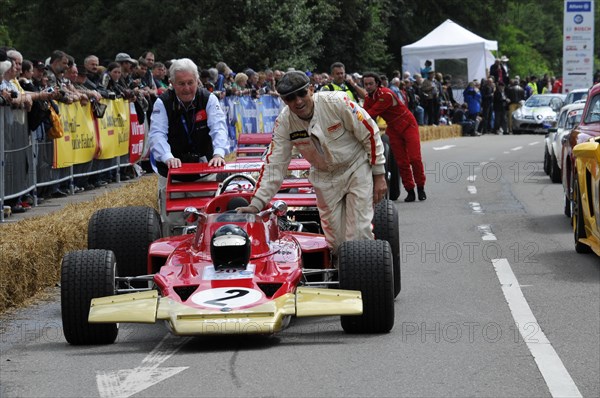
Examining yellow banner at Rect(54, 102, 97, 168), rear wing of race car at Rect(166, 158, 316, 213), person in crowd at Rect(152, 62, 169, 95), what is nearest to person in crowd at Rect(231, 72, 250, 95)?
person in crowd at Rect(152, 62, 169, 95)

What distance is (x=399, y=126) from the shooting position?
18.9 meters

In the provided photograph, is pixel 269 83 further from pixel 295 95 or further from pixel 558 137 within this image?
pixel 295 95

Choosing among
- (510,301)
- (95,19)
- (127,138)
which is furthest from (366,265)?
(95,19)

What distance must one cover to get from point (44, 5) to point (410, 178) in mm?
36002

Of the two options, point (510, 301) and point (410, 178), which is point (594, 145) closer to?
point (510, 301)

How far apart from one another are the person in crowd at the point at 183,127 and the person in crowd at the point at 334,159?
1460 millimetres

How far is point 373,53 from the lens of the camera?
5178cm

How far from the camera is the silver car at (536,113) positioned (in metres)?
44.2

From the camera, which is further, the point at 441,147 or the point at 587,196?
the point at 441,147

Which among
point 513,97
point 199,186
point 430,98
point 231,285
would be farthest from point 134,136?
point 513,97

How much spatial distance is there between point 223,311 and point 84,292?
103 centimetres

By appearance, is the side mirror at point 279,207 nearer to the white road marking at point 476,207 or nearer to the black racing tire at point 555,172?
the white road marking at point 476,207

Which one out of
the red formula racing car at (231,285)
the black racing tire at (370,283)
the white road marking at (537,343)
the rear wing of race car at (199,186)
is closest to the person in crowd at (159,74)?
the rear wing of race car at (199,186)

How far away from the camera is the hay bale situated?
1098cm
